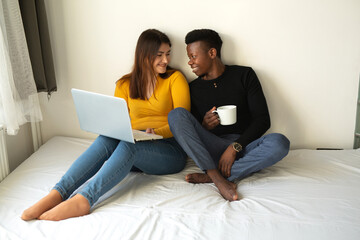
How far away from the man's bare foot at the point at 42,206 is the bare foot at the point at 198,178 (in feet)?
1.95

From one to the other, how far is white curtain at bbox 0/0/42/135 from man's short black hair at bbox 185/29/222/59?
860mm

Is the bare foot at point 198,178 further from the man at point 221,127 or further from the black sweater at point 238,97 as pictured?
the black sweater at point 238,97

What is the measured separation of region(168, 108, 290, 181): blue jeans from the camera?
1717mm

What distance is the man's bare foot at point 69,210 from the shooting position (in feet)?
4.89

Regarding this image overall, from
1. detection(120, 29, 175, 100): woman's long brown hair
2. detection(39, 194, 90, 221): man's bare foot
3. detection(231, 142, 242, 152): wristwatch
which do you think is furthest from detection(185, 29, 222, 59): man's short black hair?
detection(39, 194, 90, 221): man's bare foot

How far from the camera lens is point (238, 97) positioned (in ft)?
6.47

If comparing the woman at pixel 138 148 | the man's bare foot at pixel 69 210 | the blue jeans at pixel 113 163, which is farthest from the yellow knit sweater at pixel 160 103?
the man's bare foot at pixel 69 210

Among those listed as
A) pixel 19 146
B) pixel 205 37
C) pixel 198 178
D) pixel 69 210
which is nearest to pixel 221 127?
pixel 198 178

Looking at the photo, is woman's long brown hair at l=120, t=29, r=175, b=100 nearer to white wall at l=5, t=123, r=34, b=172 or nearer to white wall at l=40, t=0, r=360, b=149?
white wall at l=40, t=0, r=360, b=149

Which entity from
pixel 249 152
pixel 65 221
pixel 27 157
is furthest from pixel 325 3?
pixel 27 157

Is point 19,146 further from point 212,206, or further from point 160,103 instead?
point 212,206

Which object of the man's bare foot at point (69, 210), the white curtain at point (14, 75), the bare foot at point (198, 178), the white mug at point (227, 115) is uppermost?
the white curtain at point (14, 75)

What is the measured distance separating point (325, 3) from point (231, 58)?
0.55 meters

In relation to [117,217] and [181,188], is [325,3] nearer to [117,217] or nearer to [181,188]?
[181,188]
